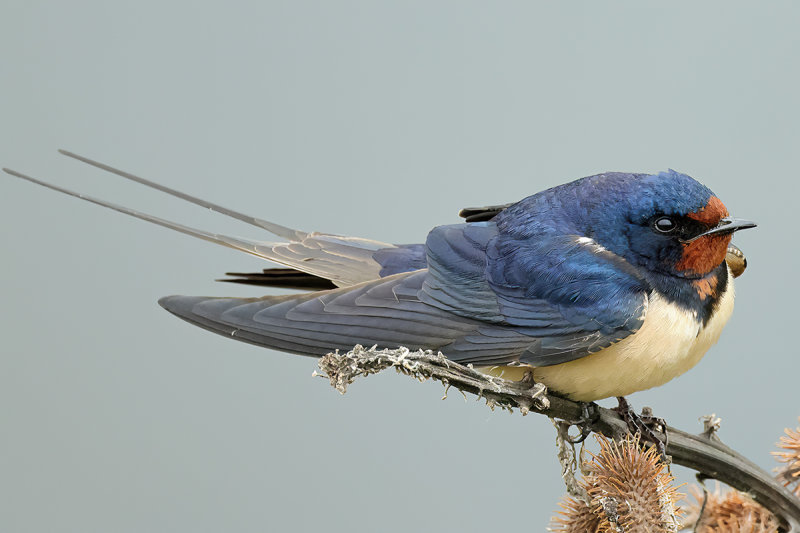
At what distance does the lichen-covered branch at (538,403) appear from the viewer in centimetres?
138

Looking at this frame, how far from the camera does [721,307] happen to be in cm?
182

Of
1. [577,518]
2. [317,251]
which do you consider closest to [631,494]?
[577,518]

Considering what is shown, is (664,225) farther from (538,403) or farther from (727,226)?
(538,403)

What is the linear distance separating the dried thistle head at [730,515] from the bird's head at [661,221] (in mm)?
424

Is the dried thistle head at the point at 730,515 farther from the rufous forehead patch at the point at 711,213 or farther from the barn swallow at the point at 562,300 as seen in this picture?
the rufous forehead patch at the point at 711,213

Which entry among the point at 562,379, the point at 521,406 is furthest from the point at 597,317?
the point at 521,406

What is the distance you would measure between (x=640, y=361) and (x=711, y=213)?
310 mm

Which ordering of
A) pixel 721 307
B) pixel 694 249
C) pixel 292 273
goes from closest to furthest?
1. pixel 694 249
2. pixel 721 307
3. pixel 292 273

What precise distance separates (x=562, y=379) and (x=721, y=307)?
1.21 ft

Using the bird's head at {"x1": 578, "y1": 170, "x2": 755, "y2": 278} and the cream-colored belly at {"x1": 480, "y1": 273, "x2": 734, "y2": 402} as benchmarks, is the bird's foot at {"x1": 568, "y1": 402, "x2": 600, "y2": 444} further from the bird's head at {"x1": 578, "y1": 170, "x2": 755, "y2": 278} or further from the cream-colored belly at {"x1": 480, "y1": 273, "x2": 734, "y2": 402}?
the bird's head at {"x1": 578, "y1": 170, "x2": 755, "y2": 278}

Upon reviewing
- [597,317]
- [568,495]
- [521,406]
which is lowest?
[568,495]

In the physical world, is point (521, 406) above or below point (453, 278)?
below

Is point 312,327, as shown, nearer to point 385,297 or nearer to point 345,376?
point 385,297

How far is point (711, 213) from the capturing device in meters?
1.64
